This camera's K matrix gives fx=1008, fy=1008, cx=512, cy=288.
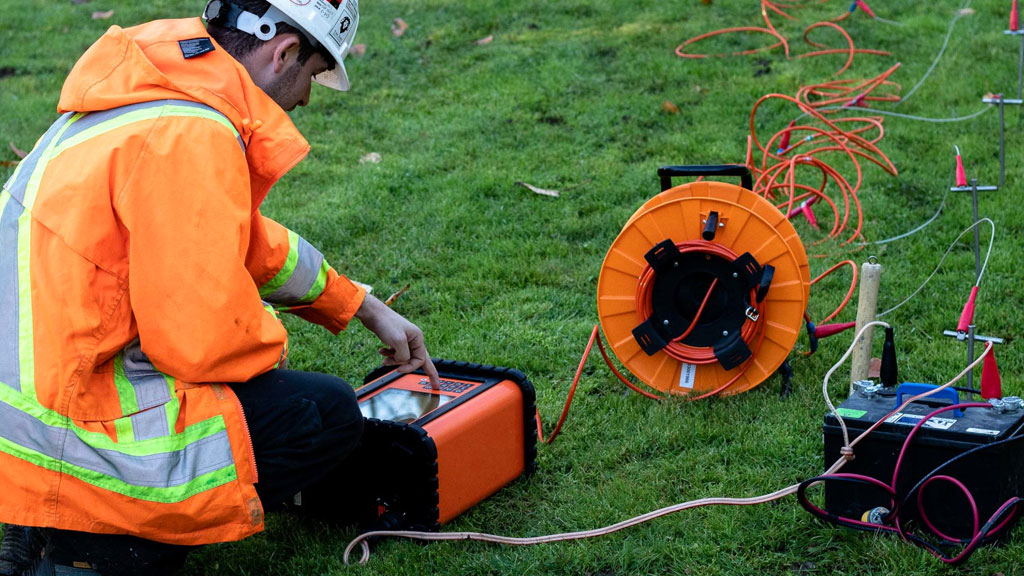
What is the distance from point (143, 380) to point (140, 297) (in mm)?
243

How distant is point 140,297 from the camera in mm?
2141

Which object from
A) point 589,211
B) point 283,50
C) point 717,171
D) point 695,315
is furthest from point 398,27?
point 283,50

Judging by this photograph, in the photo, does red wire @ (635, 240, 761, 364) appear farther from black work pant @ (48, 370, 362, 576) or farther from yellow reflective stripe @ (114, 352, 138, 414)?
yellow reflective stripe @ (114, 352, 138, 414)

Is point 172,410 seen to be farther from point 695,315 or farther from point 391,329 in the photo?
point 695,315

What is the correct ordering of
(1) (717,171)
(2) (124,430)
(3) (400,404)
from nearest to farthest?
(2) (124,430) < (3) (400,404) < (1) (717,171)

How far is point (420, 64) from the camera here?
8359 mm

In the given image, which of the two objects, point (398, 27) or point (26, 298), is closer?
point (26, 298)

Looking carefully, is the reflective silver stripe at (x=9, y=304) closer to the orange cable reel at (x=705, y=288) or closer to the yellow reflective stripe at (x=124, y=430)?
the yellow reflective stripe at (x=124, y=430)

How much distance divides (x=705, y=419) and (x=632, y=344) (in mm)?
391

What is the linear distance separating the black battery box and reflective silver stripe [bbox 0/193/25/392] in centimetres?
202

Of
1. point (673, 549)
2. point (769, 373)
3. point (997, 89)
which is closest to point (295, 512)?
point (673, 549)

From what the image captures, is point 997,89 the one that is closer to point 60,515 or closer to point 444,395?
point 444,395

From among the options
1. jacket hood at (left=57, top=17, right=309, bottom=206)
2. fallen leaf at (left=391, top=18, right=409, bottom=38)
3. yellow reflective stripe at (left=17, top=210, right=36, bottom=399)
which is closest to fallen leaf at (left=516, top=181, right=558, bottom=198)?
fallen leaf at (left=391, top=18, right=409, bottom=38)

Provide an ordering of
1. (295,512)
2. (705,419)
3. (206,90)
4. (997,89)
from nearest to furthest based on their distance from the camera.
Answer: (206,90) → (295,512) → (705,419) → (997,89)
